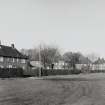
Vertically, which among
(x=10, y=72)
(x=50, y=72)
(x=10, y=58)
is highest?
(x=10, y=58)

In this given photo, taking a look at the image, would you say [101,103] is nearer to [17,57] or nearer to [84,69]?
[17,57]

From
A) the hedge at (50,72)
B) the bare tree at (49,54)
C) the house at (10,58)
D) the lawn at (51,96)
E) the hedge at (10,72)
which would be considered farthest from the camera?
the bare tree at (49,54)

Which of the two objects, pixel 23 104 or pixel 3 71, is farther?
pixel 3 71

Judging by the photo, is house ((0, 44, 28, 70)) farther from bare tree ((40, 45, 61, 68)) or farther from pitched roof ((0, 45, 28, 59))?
bare tree ((40, 45, 61, 68))

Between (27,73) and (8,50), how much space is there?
83.2 ft

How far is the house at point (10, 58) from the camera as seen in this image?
3270 inches

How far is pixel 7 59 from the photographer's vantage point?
85.2 metres

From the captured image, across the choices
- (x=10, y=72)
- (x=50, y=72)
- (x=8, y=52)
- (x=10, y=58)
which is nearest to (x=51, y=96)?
(x=10, y=72)

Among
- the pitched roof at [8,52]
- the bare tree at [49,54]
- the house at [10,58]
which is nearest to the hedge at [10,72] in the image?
the house at [10,58]

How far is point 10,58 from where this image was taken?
87000mm

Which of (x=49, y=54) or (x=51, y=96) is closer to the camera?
(x=51, y=96)

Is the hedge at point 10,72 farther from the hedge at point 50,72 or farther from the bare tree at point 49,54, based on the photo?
the bare tree at point 49,54

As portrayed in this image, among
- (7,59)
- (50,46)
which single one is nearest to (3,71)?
(7,59)

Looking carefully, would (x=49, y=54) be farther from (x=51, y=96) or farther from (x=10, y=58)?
(x=51, y=96)
